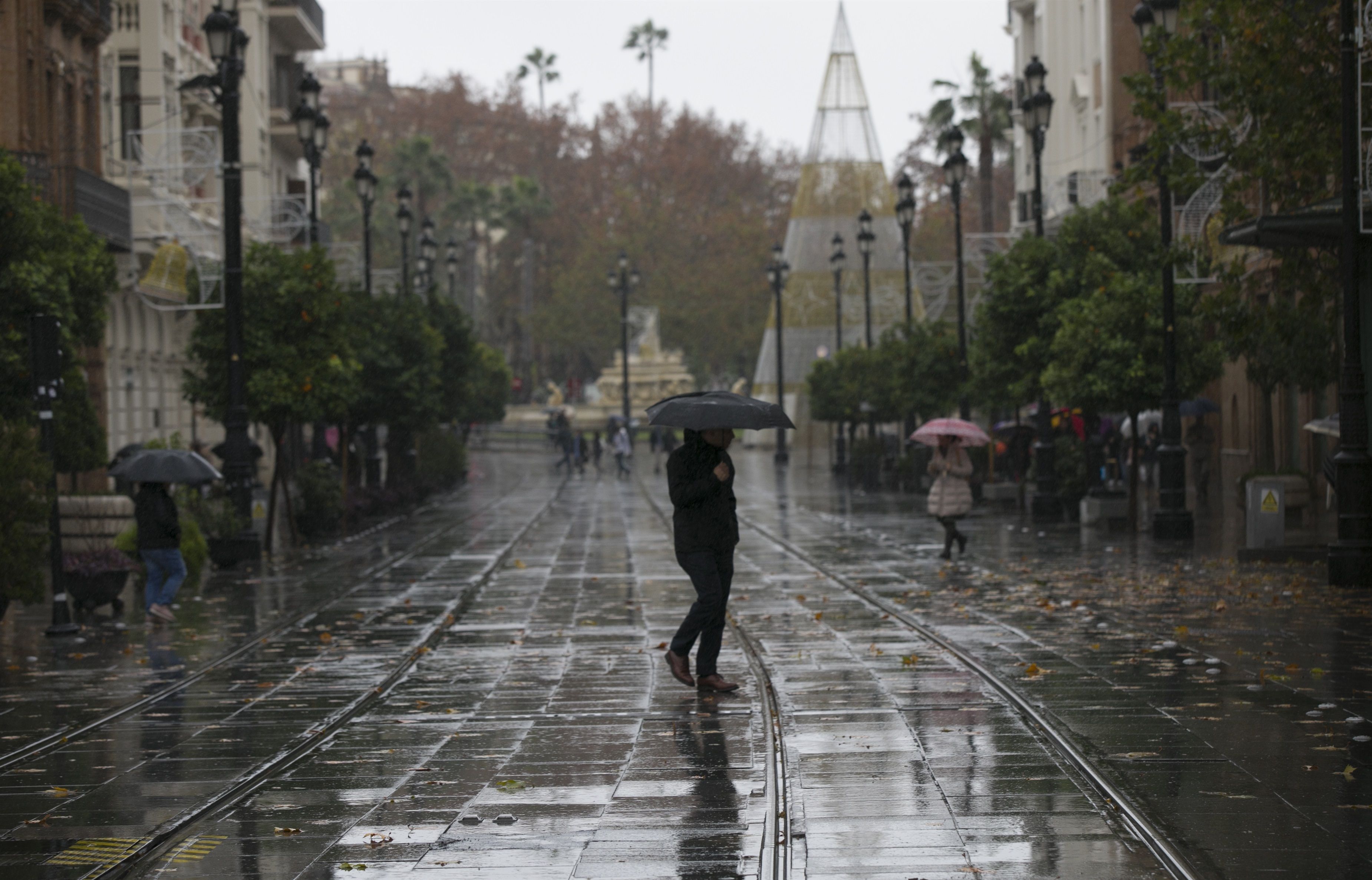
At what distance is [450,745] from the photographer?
10.1m

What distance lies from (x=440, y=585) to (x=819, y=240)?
193 ft

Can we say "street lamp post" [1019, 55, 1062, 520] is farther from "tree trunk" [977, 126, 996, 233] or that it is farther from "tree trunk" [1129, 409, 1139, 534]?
"tree trunk" [977, 126, 996, 233]

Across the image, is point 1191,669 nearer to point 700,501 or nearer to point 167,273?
point 700,501

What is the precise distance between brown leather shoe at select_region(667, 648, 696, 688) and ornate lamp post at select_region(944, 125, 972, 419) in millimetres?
22751

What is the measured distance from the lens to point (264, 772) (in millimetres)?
9398

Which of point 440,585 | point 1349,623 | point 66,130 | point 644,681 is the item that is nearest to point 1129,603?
point 1349,623

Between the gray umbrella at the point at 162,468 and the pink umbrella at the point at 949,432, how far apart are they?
9.02 meters

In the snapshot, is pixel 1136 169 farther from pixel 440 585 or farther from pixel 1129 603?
pixel 440 585

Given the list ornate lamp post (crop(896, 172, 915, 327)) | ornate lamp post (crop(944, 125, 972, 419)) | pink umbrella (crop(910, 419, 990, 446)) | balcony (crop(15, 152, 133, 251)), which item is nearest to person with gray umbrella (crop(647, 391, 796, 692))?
pink umbrella (crop(910, 419, 990, 446))

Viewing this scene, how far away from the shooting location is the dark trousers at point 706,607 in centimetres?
1171

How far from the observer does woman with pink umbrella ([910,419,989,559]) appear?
22.4 metres

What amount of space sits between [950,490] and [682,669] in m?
11.0

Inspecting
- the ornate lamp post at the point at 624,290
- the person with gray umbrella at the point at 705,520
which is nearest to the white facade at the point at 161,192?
the ornate lamp post at the point at 624,290

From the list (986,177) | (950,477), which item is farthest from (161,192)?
(986,177)
